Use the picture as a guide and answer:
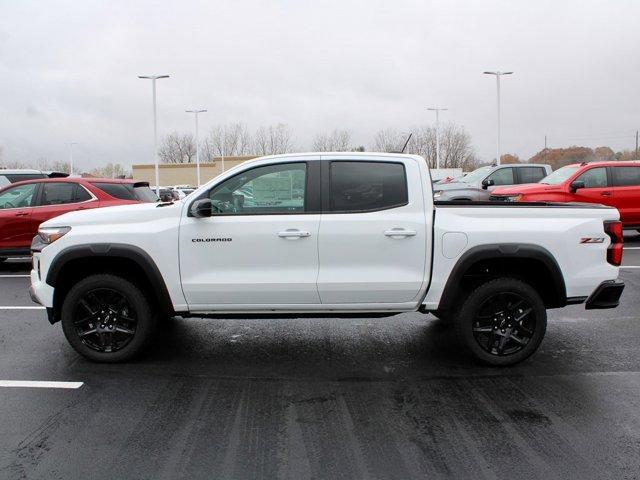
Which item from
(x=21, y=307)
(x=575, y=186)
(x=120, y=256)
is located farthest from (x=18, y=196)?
(x=575, y=186)

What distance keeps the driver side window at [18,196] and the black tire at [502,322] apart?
8.92 metres

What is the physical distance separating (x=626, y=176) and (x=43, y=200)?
40.0ft

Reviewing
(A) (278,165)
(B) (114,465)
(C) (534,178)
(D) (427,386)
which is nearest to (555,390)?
(D) (427,386)

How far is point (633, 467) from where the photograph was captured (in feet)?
11.1

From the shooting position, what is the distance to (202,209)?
4.83 metres

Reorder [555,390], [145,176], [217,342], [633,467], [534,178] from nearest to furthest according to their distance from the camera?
[633,467] → [555,390] → [217,342] → [534,178] → [145,176]

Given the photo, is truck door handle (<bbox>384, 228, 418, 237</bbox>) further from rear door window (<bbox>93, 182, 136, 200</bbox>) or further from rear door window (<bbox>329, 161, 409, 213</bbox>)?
rear door window (<bbox>93, 182, 136, 200</bbox>)

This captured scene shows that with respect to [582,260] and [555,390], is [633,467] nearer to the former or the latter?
[555,390]

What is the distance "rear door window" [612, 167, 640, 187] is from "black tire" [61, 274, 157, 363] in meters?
11.3

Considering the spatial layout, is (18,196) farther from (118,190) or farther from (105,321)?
(105,321)

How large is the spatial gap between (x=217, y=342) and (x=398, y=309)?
204cm

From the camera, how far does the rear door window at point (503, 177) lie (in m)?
17.8

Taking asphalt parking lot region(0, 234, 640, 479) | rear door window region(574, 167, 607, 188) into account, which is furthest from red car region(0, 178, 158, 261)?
rear door window region(574, 167, 607, 188)

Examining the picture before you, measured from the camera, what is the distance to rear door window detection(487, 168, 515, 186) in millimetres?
17797
